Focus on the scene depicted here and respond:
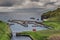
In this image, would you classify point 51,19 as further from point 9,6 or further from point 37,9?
point 9,6

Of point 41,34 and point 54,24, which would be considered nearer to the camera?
point 41,34

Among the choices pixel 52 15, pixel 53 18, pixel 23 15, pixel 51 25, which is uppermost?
pixel 23 15

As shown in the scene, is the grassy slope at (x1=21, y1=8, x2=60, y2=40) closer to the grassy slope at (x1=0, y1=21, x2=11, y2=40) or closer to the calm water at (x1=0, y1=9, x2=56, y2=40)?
the calm water at (x1=0, y1=9, x2=56, y2=40)

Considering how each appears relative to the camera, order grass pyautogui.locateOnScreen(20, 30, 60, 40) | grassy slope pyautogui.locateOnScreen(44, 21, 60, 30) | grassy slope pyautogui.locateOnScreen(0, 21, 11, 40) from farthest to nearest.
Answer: grassy slope pyautogui.locateOnScreen(44, 21, 60, 30), grass pyautogui.locateOnScreen(20, 30, 60, 40), grassy slope pyautogui.locateOnScreen(0, 21, 11, 40)

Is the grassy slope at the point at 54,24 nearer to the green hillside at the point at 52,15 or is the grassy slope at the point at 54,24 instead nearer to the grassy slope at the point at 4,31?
the green hillside at the point at 52,15

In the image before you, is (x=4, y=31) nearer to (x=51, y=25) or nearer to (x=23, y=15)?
(x=23, y=15)

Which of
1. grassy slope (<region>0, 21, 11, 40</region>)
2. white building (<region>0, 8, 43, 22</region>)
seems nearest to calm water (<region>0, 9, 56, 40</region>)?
white building (<region>0, 8, 43, 22</region>)

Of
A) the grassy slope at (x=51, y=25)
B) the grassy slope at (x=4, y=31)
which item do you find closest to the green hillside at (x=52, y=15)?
the grassy slope at (x=51, y=25)

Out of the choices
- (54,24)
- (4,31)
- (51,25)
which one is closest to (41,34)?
(51,25)

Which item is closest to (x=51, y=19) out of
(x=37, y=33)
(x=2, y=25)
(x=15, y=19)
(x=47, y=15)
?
(x=47, y=15)
